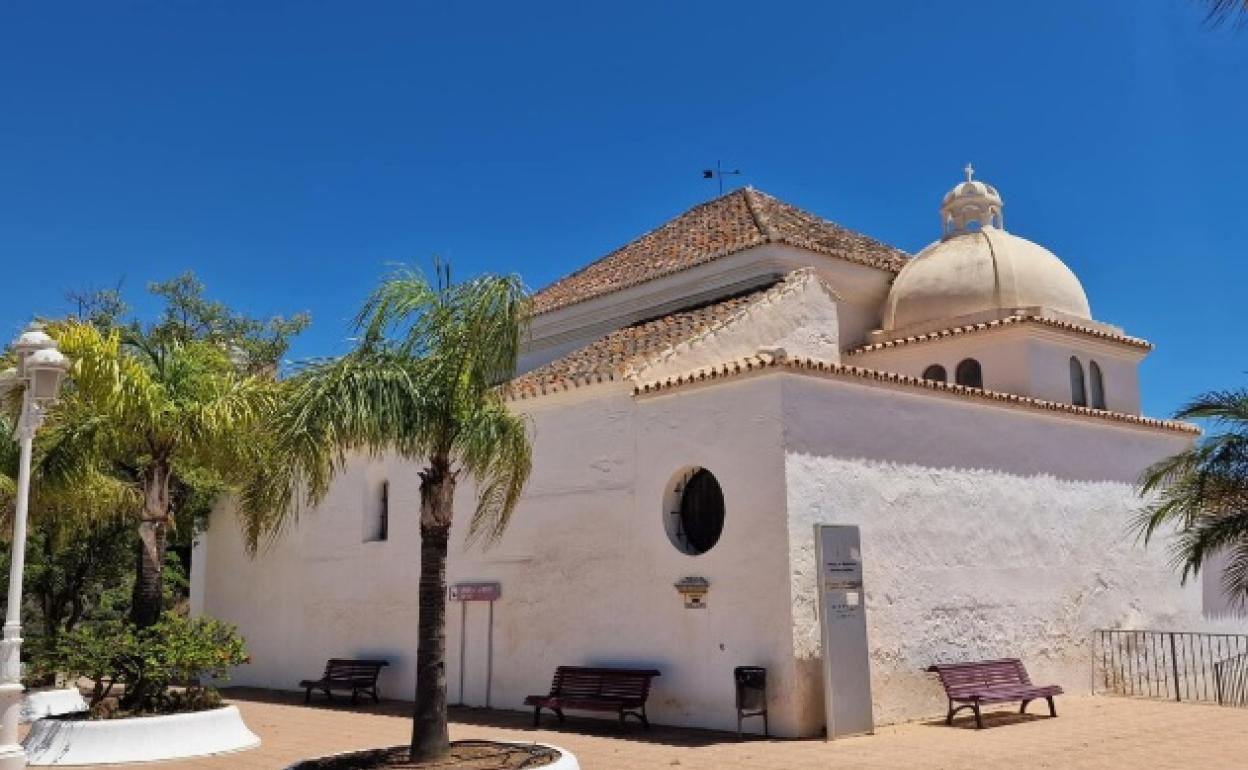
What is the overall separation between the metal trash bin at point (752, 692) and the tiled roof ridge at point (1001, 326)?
8558mm

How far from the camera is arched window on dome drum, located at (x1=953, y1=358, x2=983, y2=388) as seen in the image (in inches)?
757

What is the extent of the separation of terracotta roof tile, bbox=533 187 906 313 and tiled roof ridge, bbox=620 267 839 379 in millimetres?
1177

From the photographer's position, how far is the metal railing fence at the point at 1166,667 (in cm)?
1697

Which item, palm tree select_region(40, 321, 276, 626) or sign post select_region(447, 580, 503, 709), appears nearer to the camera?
palm tree select_region(40, 321, 276, 626)

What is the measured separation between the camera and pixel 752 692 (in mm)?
12977

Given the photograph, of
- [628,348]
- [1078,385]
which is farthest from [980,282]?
[628,348]

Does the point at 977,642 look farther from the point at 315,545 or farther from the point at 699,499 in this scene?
the point at 315,545

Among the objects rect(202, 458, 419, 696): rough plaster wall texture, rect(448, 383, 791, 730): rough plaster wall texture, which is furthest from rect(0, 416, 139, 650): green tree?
rect(448, 383, 791, 730): rough plaster wall texture

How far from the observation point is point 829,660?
12.8 metres

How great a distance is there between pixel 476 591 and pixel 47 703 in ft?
21.5

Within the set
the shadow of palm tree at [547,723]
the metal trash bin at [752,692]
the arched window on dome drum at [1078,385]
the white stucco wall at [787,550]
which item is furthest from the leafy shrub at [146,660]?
the arched window on dome drum at [1078,385]

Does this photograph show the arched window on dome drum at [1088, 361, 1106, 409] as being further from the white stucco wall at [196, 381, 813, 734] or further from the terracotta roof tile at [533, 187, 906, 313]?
the white stucco wall at [196, 381, 813, 734]

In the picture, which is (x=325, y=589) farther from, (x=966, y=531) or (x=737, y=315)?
(x=966, y=531)

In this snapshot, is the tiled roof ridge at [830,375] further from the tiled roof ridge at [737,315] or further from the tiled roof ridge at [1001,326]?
the tiled roof ridge at [1001,326]
